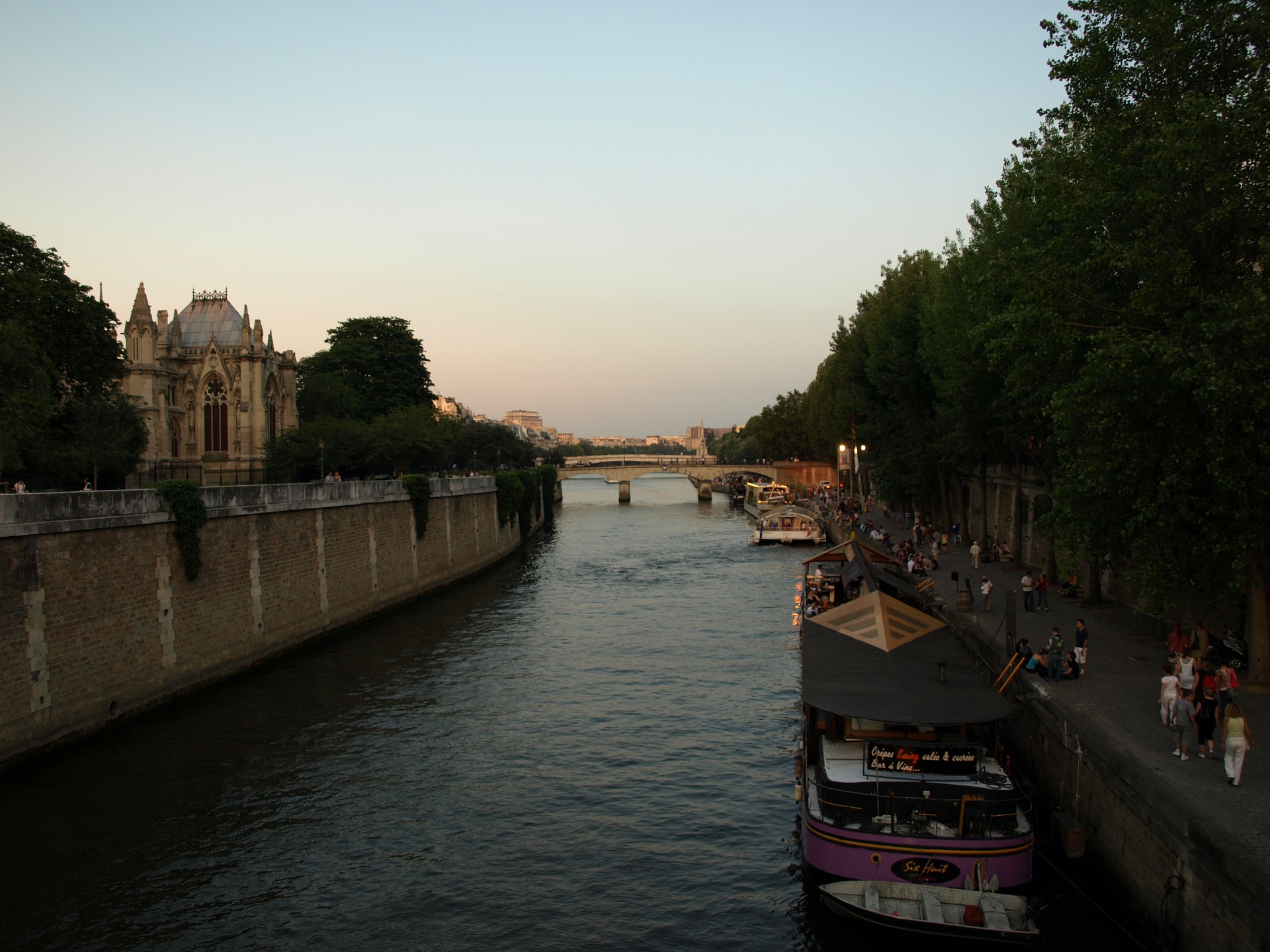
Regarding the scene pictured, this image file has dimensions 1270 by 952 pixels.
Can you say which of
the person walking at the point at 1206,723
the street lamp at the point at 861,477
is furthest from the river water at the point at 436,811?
the street lamp at the point at 861,477

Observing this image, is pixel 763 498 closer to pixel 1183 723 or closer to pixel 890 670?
pixel 890 670

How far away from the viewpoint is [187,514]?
23.8 meters

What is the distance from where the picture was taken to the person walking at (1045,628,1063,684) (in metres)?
17.7

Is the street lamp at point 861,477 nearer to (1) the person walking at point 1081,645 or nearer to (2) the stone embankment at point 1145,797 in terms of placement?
(1) the person walking at point 1081,645

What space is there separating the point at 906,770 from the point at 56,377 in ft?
112

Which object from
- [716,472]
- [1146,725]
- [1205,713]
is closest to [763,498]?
[716,472]

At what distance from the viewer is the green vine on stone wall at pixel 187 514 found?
2353cm

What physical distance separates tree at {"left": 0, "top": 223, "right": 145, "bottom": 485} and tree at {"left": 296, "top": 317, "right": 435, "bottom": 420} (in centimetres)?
4358

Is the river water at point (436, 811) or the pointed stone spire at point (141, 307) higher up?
the pointed stone spire at point (141, 307)

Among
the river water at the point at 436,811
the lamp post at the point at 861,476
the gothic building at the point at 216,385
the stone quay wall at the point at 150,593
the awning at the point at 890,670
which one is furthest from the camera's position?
the lamp post at the point at 861,476

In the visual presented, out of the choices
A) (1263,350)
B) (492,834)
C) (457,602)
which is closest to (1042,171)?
(1263,350)

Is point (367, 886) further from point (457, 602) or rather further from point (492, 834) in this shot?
point (457, 602)

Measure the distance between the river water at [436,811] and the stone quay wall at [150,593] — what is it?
799mm

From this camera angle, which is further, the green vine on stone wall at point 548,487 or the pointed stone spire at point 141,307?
the green vine on stone wall at point 548,487
